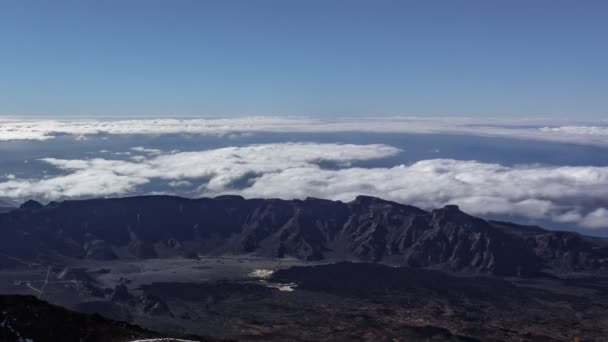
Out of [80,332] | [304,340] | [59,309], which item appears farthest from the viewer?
[304,340]

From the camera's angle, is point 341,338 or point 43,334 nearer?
point 43,334

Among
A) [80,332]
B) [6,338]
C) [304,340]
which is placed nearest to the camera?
[6,338]

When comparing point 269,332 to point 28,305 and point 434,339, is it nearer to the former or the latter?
point 434,339

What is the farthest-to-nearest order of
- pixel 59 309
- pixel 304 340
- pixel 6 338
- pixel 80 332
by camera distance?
pixel 304 340, pixel 59 309, pixel 80 332, pixel 6 338

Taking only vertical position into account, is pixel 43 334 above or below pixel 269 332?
above

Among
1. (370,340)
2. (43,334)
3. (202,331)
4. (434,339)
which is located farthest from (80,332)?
(434,339)

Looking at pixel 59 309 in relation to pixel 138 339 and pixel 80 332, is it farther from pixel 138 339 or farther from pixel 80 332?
pixel 138 339

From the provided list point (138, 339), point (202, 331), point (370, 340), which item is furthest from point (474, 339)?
point (138, 339)

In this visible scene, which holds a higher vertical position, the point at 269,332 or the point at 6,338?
the point at 6,338

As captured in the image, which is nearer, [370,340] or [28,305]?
[28,305]
